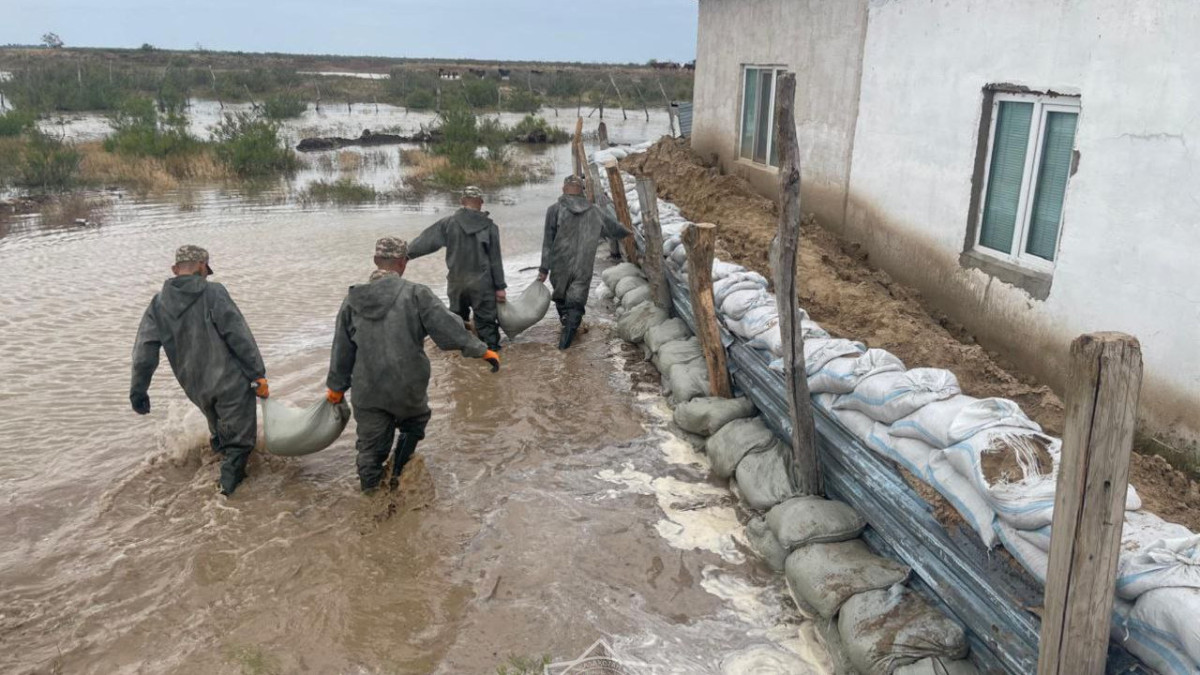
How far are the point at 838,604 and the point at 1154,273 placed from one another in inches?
102

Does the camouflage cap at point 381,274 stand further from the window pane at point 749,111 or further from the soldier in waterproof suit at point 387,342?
the window pane at point 749,111

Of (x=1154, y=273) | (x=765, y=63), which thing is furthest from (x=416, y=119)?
(x=1154, y=273)

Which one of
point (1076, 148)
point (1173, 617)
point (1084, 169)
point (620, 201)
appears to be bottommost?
point (1173, 617)

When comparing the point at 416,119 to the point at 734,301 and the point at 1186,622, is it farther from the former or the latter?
the point at 1186,622

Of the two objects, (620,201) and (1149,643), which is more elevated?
(620,201)

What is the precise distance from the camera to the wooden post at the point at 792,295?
12.7 feet

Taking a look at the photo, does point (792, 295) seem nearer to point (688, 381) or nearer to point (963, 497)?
point (963, 497)

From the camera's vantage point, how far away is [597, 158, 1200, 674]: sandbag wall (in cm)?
234

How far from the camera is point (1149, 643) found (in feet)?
7.61

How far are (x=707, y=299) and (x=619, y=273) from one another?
12.0 feet

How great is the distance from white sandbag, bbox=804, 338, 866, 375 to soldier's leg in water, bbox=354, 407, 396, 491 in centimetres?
248

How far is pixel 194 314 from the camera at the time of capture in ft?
14.9

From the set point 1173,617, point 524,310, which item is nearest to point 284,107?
point 524,310

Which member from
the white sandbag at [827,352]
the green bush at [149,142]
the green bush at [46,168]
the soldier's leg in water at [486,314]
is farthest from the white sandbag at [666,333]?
the green bush at [149,142]
